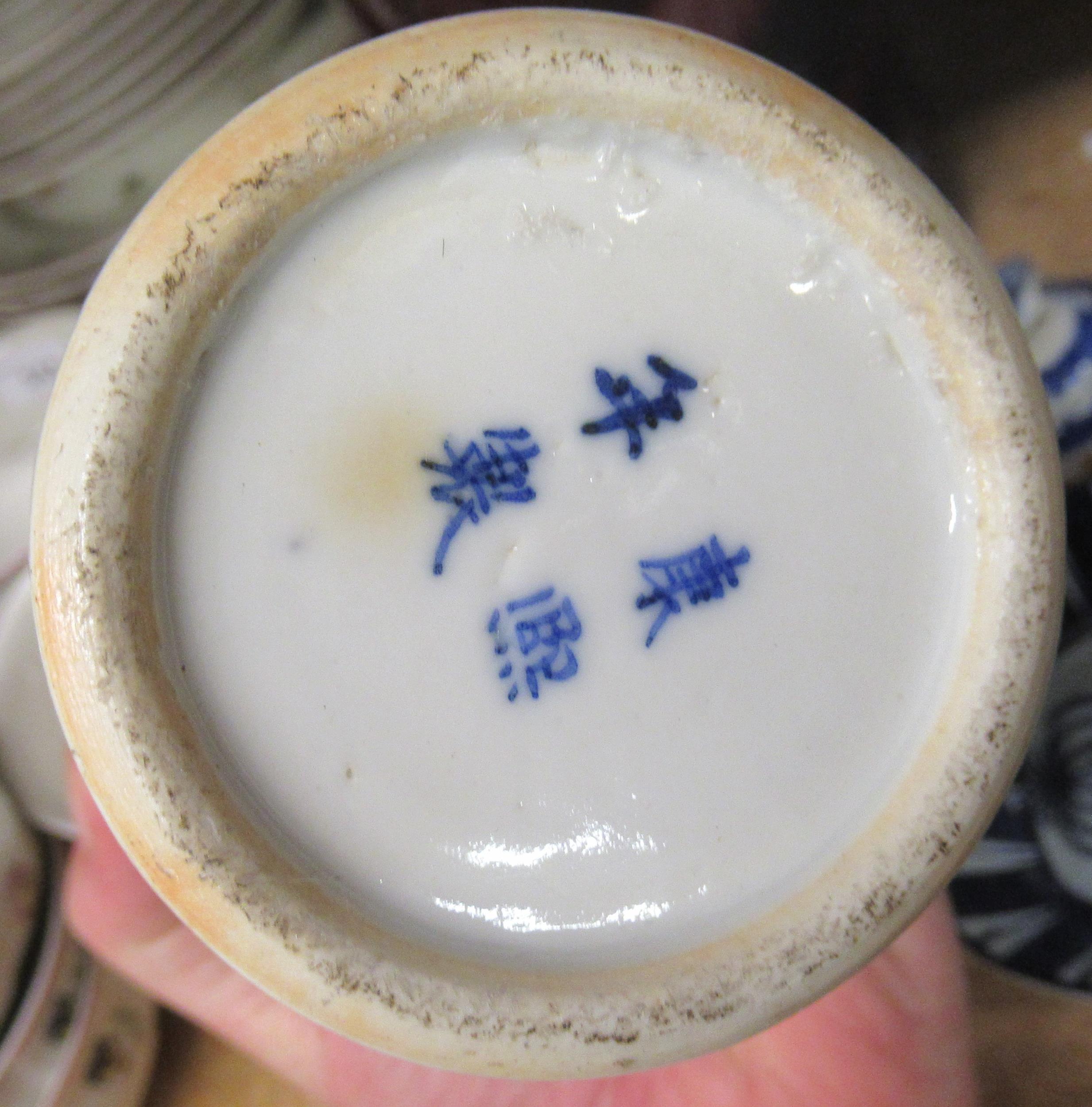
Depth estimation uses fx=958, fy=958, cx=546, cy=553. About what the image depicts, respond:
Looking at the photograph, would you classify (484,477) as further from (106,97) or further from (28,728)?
(28,728)

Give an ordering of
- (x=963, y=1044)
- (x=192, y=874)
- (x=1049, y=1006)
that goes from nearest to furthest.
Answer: (x=192, y=874)
(x=963, y=1044)
(x=1049, y=1006)

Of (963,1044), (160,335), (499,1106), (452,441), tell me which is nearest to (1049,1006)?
(963,1044)

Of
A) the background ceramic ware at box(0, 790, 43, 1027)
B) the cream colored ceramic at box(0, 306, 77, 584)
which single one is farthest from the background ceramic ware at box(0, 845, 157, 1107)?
the cream colored ceramic at box(0, 306, 77, 584)

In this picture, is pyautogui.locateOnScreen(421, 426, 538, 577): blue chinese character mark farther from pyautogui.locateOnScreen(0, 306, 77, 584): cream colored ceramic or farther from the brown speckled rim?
pyautogui.locateOnScreen(0, 306, 77, 584): cream colored ceramic

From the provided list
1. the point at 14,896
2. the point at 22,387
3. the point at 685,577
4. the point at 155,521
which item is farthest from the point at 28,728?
the point at 685,577

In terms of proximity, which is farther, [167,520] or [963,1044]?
[963,1044]

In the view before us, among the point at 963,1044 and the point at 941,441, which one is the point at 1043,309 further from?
the point at 963,1044
